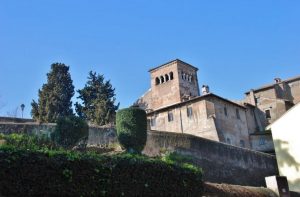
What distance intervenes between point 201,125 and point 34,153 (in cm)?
3502

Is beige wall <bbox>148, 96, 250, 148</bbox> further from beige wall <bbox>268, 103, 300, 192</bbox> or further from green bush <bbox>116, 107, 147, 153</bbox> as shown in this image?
green bush <bbox>116, 107, 147, 153</bbox>

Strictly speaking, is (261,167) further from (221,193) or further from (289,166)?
(221,193)

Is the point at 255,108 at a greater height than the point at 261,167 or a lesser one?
greater

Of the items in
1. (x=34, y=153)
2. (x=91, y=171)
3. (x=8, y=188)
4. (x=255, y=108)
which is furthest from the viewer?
(x=255, y=108)

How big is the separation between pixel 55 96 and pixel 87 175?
28289 millimetres

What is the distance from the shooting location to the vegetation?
13.8 metres

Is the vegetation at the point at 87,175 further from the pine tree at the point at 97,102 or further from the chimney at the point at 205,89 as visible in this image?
the chimney at the point at 205,89

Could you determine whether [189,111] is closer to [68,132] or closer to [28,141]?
[68,132]

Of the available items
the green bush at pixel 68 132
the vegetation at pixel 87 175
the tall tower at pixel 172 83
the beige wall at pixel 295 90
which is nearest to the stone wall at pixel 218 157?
the green bush at pixel 68 132

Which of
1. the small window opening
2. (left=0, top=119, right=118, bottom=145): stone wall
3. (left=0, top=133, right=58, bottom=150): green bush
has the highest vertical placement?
the small window opening

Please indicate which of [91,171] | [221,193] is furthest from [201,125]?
[91,171]

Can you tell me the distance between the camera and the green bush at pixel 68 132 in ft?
75.9

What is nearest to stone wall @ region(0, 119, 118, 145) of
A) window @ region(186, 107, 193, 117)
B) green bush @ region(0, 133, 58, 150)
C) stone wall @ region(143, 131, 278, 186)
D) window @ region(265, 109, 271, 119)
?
green bush @ region(0, 133, 58, 150)

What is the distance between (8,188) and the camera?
43.9ft
